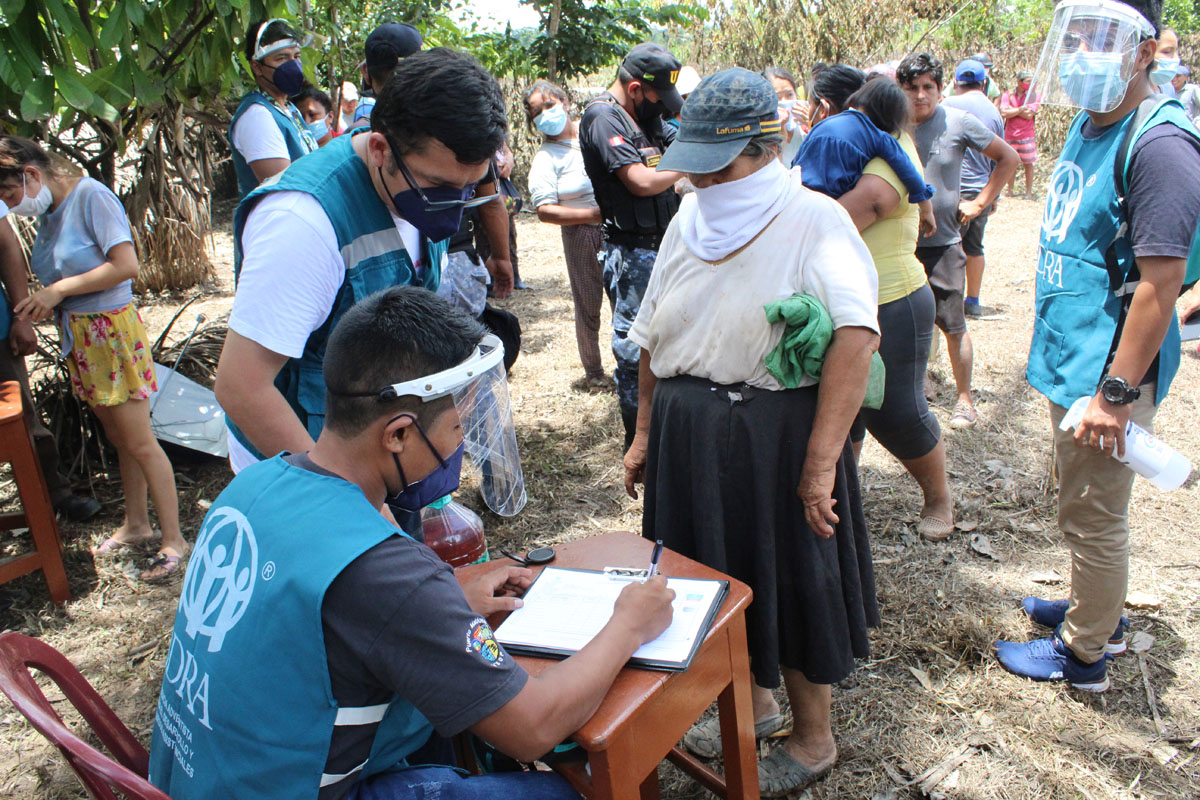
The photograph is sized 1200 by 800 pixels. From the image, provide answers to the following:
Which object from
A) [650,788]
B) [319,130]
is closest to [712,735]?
[650,788]

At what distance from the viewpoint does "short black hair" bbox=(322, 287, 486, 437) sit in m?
1.43

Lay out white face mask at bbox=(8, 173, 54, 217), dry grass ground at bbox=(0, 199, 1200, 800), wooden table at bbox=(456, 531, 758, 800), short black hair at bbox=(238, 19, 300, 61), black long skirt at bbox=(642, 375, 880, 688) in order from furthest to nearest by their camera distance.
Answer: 1. short black hair at bbox=(238, 19, 300, 61)
2. white face mask at bbox=(8, 173, 54, 217)
3. dry grass ground at bbox=(0, 199, 1200, 800)
4. black long skirt at bbox=(642, 375, 880, 688)
5. wooden table at bbox=(456, 531, 758, 800)

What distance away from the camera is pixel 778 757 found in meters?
2.40

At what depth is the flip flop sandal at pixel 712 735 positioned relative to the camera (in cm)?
256

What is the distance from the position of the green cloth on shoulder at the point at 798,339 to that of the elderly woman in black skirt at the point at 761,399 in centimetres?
3

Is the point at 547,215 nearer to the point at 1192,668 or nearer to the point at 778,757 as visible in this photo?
the point at 778,757

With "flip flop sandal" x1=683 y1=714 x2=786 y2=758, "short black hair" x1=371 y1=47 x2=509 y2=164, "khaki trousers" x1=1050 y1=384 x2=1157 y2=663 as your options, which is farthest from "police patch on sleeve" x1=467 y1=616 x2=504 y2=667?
"khaki trousers" x1=1050 y1=384 x2=1157 y2=663

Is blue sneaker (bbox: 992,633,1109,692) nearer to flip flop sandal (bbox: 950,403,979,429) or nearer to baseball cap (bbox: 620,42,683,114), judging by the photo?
flip flop sandal (bbox: 950,403,979,429)

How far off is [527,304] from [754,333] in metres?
5.93

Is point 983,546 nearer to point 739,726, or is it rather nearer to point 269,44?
point 739,726

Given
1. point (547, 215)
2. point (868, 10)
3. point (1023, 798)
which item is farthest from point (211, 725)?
point (868, 10)

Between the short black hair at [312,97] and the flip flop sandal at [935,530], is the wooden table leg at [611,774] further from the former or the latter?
the short black hair at [312,97]

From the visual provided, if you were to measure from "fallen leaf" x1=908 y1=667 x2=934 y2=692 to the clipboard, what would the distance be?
4.56ft

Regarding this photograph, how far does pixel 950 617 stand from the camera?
3.11m
